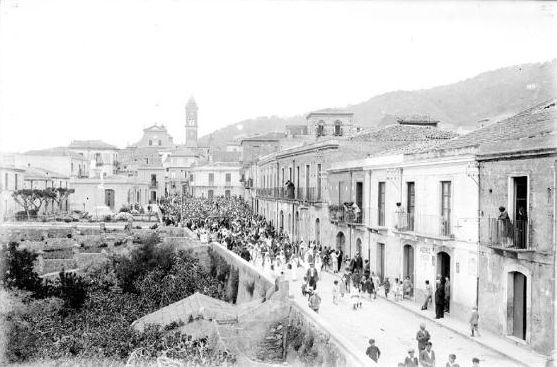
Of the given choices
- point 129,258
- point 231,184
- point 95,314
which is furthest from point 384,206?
point 231,184

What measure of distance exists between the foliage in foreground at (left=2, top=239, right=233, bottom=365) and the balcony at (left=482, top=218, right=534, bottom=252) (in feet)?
24.8

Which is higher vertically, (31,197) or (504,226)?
(504,226)

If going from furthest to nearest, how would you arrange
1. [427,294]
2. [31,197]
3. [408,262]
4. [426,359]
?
1. [31,197]
2. [408,262]
3. [427,294]
4. [426,359]


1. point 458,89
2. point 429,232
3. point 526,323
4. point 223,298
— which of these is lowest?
point 223,298

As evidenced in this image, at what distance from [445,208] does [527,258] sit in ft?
16.1

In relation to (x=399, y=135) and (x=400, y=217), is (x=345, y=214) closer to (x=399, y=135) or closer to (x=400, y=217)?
(x=400, y=217)

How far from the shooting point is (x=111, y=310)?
1014 inches

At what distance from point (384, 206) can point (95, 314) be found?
12.5m

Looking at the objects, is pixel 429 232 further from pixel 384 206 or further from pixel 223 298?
pixel 223 298

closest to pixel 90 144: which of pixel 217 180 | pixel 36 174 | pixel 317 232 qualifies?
pixel 217 180

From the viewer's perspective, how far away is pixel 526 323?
1477 centimetres

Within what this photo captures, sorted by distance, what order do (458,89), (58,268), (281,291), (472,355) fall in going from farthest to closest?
(458,89)
(58,268)
(281,291)
(472,355)

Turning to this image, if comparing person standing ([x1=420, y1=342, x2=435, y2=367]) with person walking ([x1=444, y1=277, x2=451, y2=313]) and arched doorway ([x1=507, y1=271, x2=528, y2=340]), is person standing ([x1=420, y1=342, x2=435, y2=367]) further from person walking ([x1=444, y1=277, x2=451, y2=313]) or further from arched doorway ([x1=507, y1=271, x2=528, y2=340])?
person walking ([x1=444, y1=277, x2=451, y2=313])

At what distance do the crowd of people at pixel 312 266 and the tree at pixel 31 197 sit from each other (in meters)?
9.86
